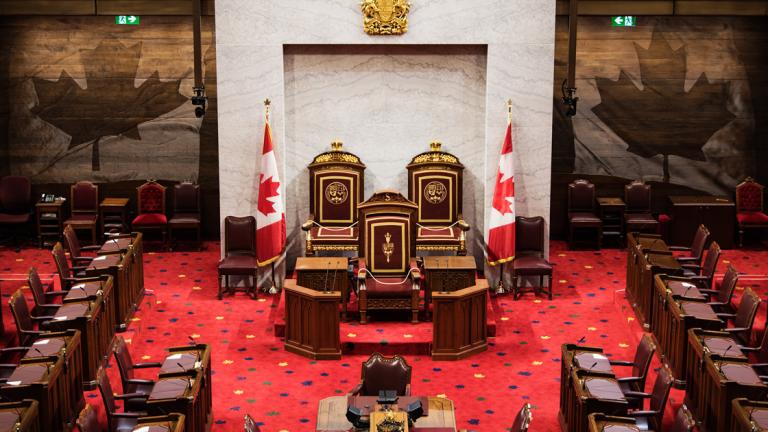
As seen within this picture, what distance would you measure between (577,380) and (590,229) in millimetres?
6677

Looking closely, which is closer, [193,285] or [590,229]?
[193,285]

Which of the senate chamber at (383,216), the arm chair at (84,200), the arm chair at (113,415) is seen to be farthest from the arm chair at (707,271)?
the arm chair at (84,200)

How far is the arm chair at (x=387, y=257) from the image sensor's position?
11820mm

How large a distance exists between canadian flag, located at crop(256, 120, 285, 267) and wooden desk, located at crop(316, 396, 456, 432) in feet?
14.2

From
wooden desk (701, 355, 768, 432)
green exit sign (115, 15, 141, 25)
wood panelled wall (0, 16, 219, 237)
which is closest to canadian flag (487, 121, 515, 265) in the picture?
wooden desk (701, 355, 768, 432)

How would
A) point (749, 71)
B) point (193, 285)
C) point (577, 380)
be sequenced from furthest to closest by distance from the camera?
point (749, 71) → point (193, 285) → point (577, 380)

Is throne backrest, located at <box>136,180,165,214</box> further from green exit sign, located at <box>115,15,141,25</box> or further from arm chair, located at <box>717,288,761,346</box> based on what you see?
arm chair, located at <box>717,288,761,346</box>

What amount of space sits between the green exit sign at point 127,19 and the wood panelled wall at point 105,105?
95 millimetres

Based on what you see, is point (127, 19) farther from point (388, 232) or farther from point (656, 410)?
point (656, 410)

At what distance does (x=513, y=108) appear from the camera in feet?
43.1

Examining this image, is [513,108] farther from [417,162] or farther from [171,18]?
[171,18]

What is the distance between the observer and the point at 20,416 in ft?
25.5

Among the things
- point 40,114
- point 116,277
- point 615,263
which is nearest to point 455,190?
point 615,263

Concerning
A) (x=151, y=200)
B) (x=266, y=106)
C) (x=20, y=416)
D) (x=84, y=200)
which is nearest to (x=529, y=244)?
(x=266, y=106)
